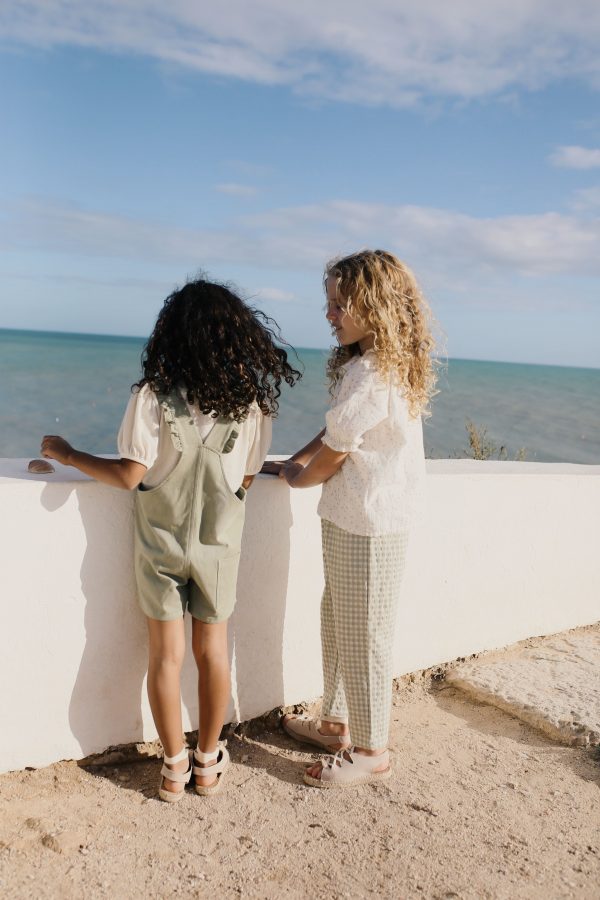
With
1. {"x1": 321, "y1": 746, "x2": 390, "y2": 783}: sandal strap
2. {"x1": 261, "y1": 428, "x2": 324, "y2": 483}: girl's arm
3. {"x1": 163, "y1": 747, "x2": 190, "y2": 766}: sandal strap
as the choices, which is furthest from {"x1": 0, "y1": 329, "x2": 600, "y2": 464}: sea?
{"x1": 163, "y1": 747, "x2": 190, "y2": 766}: sandal strap

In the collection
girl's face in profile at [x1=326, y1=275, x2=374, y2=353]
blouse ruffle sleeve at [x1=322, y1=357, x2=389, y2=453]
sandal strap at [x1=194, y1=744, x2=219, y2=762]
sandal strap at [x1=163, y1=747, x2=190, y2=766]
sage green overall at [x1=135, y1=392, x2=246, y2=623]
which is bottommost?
sandal strap at [x1=194, y1=744, x2=219, y2=762]

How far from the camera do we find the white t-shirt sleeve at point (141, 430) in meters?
2.46

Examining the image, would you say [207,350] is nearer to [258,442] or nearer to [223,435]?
[223,435]

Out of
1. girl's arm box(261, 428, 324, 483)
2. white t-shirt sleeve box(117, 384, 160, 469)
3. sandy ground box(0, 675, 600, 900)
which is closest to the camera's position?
sandy ground box(0, 675, 600, 900)

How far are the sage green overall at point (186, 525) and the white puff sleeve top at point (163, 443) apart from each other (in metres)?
0.03

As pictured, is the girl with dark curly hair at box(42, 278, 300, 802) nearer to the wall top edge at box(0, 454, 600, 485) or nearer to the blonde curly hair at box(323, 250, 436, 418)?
the wall top edge at box(0, 454, 600, 485)

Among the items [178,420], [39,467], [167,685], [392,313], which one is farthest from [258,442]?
[167,685]

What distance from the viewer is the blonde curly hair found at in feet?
8.57

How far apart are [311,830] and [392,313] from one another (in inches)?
62.6

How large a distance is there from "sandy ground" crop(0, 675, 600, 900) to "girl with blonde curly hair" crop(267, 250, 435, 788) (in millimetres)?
194

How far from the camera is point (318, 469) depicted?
2.74 meters

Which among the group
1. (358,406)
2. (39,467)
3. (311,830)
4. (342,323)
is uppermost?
(342,323)

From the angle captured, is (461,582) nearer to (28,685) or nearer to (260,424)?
(260,424)

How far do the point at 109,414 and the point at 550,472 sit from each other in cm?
2619
